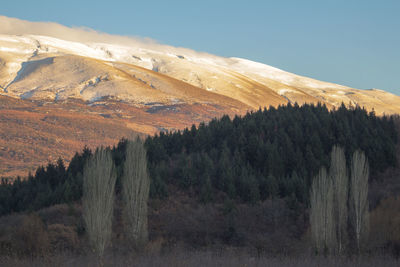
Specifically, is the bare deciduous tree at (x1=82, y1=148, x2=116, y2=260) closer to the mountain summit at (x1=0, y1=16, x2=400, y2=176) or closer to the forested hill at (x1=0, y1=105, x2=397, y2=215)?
the forested hill at (x1=0, y1=105, x2=397, y2=215)

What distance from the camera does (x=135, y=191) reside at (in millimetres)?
26266

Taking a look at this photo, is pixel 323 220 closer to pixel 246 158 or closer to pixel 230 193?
pixel 230 193

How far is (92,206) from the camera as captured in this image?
20562 mm

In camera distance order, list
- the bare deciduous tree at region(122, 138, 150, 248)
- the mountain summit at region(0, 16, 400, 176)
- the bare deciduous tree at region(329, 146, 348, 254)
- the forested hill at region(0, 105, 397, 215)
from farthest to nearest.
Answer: the mountain summit at region(0, 16, 400, 176) < the forested hill at region(0, 105, 397, 215) < the bare deciduous tree at region(329, 146, 348, 254) < the bare deciduous tree at region(122, 138, 150, 248)

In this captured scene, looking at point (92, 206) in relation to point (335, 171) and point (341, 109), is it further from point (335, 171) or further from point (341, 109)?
point (341, 109)

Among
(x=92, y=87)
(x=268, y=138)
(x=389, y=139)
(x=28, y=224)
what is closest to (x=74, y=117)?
(x=92, y=87)

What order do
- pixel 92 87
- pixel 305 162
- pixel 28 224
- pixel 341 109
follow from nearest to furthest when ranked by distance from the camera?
pixel 28 224 → pixel 305 162 → pixel 341 109 → pixel 92 87

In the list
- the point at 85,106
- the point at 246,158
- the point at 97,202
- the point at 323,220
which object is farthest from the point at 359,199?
the point at 85,106

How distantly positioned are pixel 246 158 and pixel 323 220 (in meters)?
24.3

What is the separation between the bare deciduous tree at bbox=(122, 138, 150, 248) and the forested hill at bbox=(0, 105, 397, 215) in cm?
1244

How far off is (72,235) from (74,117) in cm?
11130

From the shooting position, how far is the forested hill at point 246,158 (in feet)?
132

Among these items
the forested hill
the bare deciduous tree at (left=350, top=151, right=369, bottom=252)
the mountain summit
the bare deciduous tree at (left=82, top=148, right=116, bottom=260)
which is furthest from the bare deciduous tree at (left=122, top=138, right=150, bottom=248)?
the mountain summit

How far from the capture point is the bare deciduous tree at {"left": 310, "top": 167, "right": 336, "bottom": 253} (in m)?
25.0
